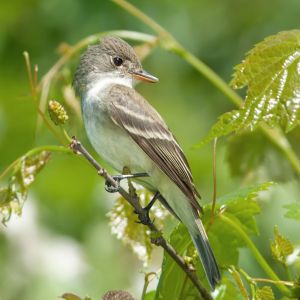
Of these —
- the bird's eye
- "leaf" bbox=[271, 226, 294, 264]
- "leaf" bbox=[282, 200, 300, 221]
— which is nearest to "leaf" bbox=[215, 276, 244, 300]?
"leaf" bbox=[271, 226, 294, 264]

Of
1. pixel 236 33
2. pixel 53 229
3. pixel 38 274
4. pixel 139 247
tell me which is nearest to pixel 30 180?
pixel 139 247

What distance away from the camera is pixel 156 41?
2.87 m

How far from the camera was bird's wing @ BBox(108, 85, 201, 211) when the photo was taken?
2.87 m

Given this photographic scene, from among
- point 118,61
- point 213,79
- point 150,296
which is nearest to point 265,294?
point 150,296

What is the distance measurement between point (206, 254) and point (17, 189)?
0.55 meters

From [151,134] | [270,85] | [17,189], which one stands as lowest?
[151,134]

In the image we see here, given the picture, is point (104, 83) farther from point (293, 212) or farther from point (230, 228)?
point (293, 212)

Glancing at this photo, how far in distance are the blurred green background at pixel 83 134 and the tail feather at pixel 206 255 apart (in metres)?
0.55

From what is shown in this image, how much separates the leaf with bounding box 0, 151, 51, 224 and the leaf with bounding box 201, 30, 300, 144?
1.76 feet

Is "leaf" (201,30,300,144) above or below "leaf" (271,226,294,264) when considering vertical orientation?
above

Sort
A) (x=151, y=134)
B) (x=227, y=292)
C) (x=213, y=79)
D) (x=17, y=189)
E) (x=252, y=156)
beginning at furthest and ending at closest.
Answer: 1. (x=151, y=134)
2. (x=252, y=156)
3. (x=213, y=79)
4. (x=17, y=189)
5. (x=227, y=292)

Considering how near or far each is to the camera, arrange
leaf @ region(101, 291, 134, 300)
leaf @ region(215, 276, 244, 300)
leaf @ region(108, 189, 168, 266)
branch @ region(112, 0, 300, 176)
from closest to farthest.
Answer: leaf @ region(101, 291, 134, 300) → leaf @ region(215, 276, 244, 300) → leaf @ region(108, 189, 168, 266) → branch @ region(112, 0, 300, 176)

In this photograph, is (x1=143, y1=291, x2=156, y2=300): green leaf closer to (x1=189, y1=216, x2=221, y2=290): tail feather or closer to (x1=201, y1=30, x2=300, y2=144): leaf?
(x1=189, y1=216, x2=221, y2=290): tail feather

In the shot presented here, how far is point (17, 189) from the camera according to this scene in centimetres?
226
